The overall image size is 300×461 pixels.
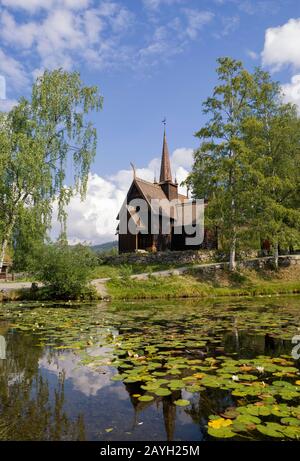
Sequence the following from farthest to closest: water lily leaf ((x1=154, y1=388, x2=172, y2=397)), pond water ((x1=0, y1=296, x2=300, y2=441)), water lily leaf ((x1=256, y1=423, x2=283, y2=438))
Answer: water lily leaf ((x1=154, y1=388, x2=172, y2=397))
pond water ((x1=0, y1=296, x2=300, y2=441))
water lily leaf ((x1=256, y1=423, x2=283, y2=438))

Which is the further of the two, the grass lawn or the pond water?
the grass lawn

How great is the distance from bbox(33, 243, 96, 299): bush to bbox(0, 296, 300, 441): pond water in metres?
8.18

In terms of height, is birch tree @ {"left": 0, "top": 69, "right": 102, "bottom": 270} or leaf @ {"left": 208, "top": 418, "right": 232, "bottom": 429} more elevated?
birch tree @ {"left": 0, "top": 69, "right": 102, "bottom": 270}

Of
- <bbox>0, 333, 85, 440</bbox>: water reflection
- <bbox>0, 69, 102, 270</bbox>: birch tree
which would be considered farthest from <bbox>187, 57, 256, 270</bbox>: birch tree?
<bbox>0, 333, 85, 440</bbox>: water reflection

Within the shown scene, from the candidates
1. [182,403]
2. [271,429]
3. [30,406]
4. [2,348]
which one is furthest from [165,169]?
[271,429]

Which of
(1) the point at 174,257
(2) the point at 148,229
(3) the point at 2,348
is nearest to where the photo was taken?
(3) the point at 2,348

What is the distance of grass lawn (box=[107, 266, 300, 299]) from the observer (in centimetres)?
2031

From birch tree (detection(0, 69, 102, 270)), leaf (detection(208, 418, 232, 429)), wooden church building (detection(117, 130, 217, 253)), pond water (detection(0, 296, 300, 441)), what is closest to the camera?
leaf (detection(208, 418, 232, 429))

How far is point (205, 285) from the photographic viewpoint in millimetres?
22562

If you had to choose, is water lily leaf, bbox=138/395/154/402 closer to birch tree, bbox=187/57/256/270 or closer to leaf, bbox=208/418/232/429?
leaf, bbox=208/418/232/429

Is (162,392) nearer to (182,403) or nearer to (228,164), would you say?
(182,403)

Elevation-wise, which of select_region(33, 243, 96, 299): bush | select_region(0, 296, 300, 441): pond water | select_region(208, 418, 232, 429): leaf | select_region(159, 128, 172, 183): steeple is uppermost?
select_region(159, 128, 172, 183): steeple

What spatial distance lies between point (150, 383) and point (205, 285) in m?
18.0
